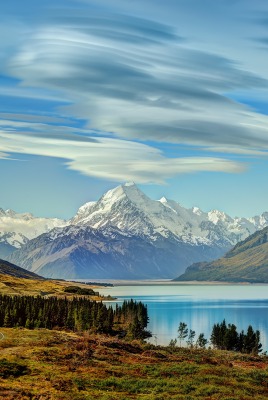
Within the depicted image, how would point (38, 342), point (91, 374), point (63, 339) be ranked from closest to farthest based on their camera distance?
point (91, 374), point (38, 342), point (63, 339)

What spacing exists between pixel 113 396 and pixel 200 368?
117 feet

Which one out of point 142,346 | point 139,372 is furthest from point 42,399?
point 142,346

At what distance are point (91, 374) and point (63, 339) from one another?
4930 cm

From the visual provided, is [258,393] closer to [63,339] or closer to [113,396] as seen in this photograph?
[113,396]

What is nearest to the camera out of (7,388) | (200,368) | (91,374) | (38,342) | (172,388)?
(7,388)

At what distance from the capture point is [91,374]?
352 feet

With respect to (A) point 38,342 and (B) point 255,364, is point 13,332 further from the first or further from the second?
(B) point 255,364

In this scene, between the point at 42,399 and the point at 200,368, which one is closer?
the point at 42,399

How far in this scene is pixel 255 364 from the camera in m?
147

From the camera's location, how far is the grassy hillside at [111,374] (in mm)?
92125

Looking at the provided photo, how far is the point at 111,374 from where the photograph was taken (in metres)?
109

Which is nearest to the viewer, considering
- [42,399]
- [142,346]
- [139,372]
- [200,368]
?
[42,399]

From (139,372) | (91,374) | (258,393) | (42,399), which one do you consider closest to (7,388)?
(42,399)

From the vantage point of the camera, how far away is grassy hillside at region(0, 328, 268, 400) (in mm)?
92125
